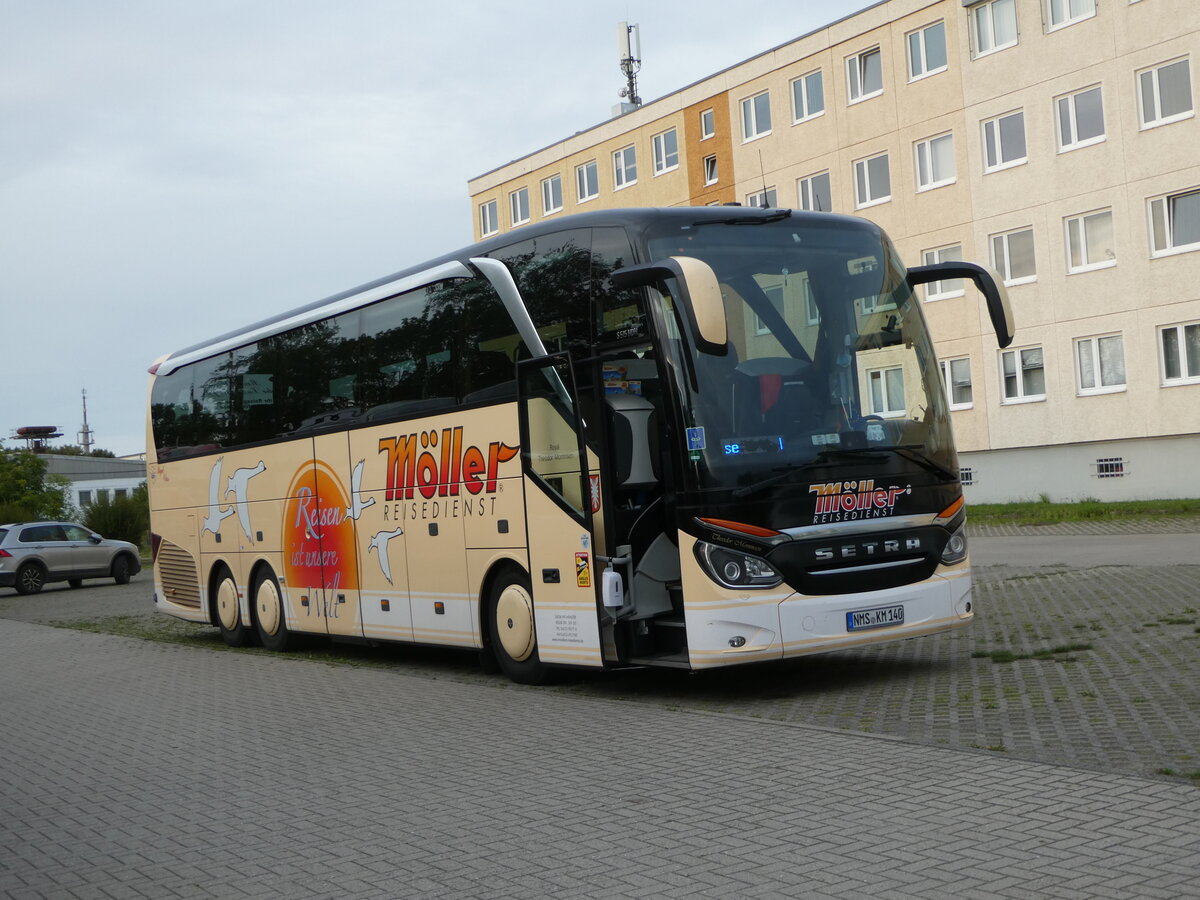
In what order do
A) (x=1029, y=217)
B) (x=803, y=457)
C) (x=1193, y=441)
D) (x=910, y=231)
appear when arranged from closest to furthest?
1. (x=803, y=457)
2. (x=1193, y=441)
3. (x=1029, y=217)
4. (x=910, y=231)

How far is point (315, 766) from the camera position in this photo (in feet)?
28.4

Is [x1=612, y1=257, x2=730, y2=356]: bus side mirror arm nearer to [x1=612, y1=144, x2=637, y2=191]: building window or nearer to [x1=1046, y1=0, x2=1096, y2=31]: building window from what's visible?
[x1=1046, y1=0, x2=1096, y2=31]: building window

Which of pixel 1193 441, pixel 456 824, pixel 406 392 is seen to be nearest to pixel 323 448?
pixel 406 392

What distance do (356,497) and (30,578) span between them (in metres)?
24.8

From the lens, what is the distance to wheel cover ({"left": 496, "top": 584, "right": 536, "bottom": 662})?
1158 centimetres

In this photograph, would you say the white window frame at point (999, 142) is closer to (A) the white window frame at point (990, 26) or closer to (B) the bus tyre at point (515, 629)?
(A) the white window frame at point (990, 26)

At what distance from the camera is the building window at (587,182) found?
2122 inches

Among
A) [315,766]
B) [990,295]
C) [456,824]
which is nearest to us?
[456,824]

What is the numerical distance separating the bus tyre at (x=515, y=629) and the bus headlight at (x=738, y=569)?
7.30 ft

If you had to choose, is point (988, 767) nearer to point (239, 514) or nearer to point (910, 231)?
point (239, 514)

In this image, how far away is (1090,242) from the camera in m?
35.0

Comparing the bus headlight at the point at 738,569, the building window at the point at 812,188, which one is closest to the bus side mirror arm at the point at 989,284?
the bus headlight at the point at 738,569

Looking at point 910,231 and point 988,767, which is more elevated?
point 910,231

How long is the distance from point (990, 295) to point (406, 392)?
18.1 feet
